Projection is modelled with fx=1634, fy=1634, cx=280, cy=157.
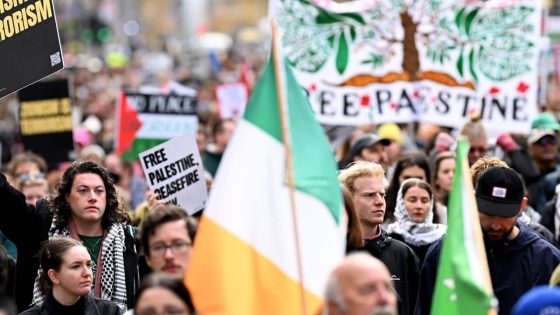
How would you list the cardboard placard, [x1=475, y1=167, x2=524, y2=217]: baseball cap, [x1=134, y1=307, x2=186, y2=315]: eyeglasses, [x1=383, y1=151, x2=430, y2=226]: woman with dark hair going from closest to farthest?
[x1=134, y1=307, x2=186, y2=315]: eyeglasses → [x1=475, y1=167, x2=524, y2=217]: baseball cap → the cardboard placard → [x1=383, y1=151, x2=430, y2=226]: woman with dark hair

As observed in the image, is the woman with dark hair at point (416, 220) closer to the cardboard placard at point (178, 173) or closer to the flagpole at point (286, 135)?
the cardboard placard at point (178, 173)

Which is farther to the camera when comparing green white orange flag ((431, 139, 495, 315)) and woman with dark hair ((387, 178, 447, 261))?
woman with dark hair ((387, 178, 447, 261))

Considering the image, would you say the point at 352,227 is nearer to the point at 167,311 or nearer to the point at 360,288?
the point at 167,311

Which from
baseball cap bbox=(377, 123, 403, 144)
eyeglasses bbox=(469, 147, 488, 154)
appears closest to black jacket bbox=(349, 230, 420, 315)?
eyeglasses bbox=(469, 147, 488, 154)

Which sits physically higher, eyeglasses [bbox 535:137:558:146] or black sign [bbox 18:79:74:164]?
black sign [bbox 18:79:74:164]

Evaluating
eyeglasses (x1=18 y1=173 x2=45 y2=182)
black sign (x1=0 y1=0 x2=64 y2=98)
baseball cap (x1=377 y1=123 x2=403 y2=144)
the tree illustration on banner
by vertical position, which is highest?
black sign (x1=0 y1=0 x2=64 y2=98)

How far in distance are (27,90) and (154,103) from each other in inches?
72.1

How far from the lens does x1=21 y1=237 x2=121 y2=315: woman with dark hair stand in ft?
26.1

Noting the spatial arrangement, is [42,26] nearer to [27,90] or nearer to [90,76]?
[27,90]

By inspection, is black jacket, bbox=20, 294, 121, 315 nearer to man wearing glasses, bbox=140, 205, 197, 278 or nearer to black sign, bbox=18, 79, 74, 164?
man wearing glasses, bbox=140, 205, 197, 278

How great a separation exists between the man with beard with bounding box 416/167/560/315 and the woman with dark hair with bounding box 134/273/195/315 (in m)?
2.33

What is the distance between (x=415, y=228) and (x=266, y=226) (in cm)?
344

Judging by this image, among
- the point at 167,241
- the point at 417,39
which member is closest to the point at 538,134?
the point at 417,39

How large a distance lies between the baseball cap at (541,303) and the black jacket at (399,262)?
7.48 feet
